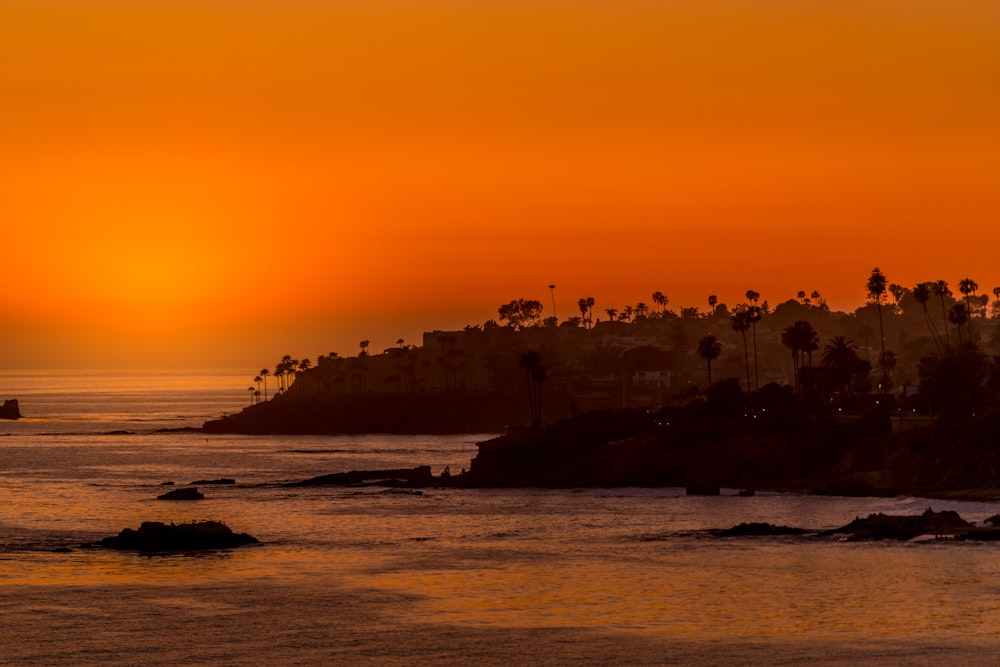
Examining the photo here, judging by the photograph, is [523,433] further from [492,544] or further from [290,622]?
[290,622]

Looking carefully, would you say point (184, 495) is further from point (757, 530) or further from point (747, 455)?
point (757, 530)

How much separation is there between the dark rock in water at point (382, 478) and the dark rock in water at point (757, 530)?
52.7 metres

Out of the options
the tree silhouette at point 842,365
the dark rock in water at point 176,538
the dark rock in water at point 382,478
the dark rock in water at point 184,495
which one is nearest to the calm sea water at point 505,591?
the dark rock in water at point 176,538

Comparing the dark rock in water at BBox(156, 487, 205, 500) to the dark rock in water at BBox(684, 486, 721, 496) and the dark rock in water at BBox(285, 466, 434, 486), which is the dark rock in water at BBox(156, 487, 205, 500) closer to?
the dark rock in water at BBox(285, 466, 434, 486)

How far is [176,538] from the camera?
88688mm

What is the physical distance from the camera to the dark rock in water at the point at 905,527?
8631cm

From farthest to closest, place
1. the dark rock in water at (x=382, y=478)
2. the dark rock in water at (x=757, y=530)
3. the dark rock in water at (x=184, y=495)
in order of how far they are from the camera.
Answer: the dark rock in water at (x=382, y=478), the dark rock in water at (x=184, y=495), the dark rock in water at (x=757, y=530)

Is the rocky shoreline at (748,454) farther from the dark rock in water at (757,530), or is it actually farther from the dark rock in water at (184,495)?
the dark rock in water at (757,530)

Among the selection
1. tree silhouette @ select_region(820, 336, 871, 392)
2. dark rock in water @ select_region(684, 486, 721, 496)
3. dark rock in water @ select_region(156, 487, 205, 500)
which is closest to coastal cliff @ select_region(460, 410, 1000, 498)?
dark rock in water @ select_region(684, 486, 721, 496)

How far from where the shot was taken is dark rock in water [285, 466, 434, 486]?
465 feet

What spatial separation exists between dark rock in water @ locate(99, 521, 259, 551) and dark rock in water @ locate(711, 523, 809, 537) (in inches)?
1229

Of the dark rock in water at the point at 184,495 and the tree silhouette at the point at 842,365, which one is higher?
the tree silhouette at the point at 842,365

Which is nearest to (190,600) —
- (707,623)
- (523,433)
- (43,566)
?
(43,566)

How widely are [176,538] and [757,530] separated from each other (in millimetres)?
36595
